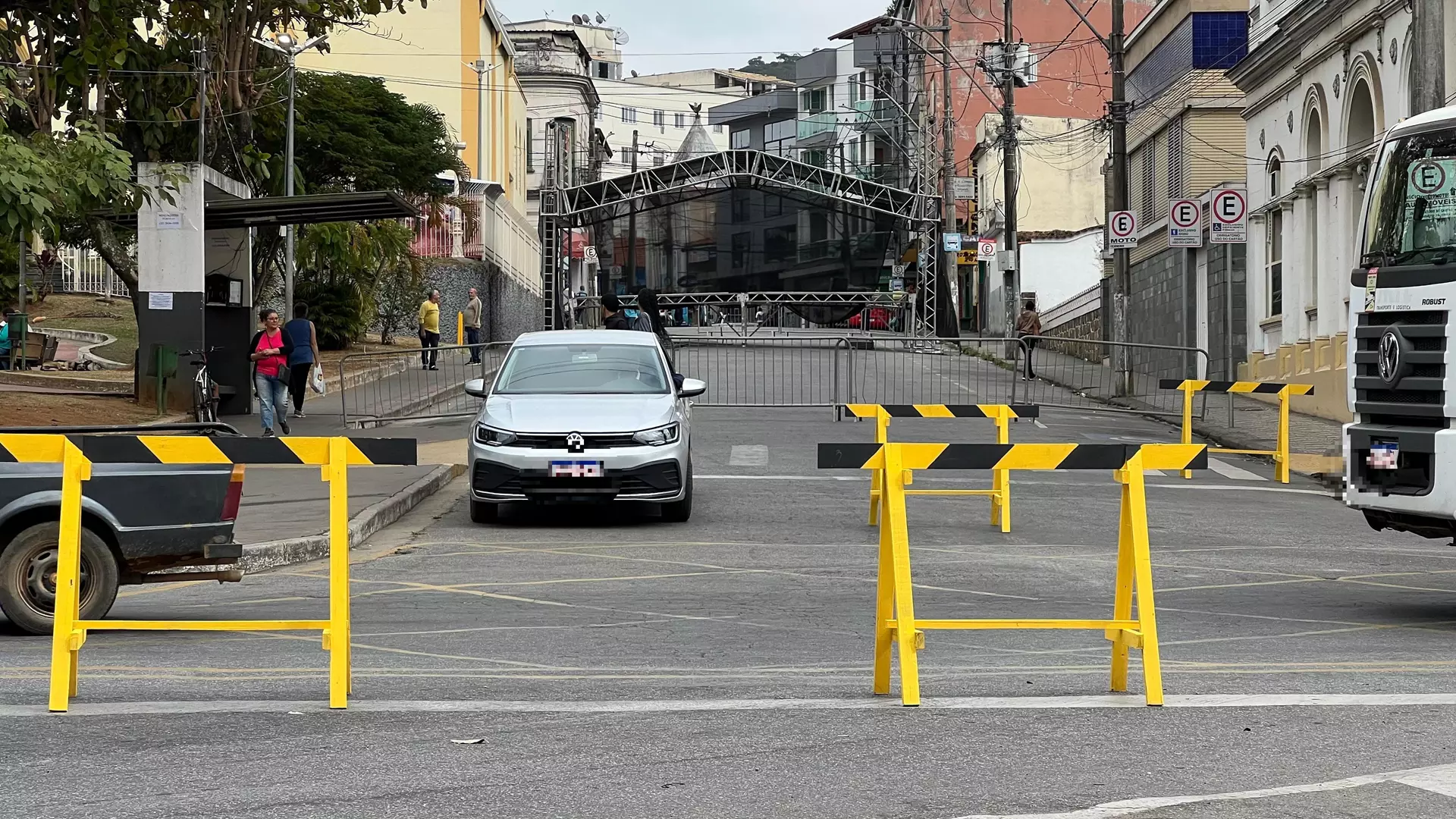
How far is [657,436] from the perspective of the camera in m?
14.2

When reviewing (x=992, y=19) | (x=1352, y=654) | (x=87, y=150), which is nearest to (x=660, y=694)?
(x=1352, y=654)

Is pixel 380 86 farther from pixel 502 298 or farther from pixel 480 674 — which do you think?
pixel 480 674

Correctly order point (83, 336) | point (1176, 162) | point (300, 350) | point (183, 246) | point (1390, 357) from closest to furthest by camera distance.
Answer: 1. point (1390, 357)
2. point (300, 350)
3. point (183, 246)
4. point (1176, 162)
5. point (83, 336)

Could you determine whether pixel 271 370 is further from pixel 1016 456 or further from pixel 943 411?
pixel 1016 456

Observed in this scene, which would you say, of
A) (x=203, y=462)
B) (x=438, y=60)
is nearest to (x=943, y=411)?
(x=203, y=462)

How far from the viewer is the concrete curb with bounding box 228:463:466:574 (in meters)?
12.1

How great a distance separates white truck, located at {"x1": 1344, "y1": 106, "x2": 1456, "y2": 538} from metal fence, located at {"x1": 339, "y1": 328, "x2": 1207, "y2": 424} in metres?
15.2

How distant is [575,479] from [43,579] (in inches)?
218

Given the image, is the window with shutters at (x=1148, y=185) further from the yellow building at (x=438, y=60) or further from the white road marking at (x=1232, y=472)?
the yellow building at (x=438, y=60)

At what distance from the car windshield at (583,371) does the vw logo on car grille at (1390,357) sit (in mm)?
6674

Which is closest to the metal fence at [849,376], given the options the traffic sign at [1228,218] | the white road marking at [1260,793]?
the traffic sign at [1228,218]

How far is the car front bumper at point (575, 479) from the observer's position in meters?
14.0

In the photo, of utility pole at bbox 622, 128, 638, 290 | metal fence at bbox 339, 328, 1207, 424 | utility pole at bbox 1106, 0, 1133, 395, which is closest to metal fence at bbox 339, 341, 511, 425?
metal fence at bbox 339, 328, 1207, 424

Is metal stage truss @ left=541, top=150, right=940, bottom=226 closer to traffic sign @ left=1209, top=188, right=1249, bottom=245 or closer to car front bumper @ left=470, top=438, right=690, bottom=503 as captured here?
traffic sign @ left=1209, top=188, right=1249, bottom=245
